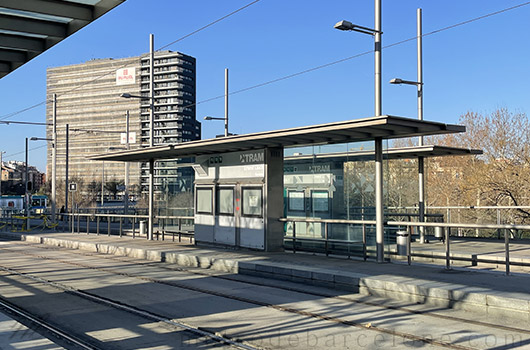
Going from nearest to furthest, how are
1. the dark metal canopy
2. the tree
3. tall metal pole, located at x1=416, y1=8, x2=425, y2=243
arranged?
the dark metal canopy
tall metal pole, located at x1=416, y1=8, x2=425, y2=243
the tree

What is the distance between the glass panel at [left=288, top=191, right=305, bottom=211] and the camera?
1551 centimetres

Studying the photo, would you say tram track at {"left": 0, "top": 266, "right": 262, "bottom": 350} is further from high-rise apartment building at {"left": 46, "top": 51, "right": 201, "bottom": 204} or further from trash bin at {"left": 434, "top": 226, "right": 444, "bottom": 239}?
high-rise apartment building at {"left": 46, "top": 51, "right": 201, "bottom": 204}

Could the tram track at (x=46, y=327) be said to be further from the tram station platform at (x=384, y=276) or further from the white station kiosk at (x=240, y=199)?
the white station kiosk at (x=240, y=199)

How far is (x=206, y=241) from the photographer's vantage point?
59.6ft

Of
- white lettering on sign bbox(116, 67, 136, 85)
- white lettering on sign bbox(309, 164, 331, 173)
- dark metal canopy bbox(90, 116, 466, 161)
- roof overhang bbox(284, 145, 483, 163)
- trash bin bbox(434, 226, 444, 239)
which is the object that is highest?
white lettering on sign bbox(116, 67, 136, 85)

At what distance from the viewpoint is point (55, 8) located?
7148 millimetres

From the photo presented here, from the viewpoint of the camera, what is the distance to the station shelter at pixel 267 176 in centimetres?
1292

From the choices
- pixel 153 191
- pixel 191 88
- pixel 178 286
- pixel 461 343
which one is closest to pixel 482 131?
pixel 153 191

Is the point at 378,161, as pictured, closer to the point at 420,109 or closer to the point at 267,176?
the point at 267,176

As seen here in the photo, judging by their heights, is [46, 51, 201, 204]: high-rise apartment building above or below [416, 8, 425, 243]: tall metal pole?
above

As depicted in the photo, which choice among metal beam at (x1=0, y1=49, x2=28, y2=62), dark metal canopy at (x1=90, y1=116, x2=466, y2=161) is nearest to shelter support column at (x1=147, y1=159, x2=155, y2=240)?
dark metal canopy at (x1=90, y1=116, x2=466, y2=161)

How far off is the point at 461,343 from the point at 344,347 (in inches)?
56.6

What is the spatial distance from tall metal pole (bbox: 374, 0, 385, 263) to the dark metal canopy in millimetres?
538

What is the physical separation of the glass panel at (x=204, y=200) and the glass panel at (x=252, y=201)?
5.97ft
